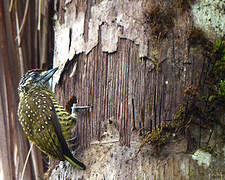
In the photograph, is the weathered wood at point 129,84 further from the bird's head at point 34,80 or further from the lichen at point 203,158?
the bird's head at point 34,80

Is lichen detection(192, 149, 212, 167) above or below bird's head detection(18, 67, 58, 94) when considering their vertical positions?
below

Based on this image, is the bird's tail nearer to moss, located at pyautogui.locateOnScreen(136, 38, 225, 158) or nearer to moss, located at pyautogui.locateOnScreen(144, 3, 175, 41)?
moss, located at pyautogui.locateOnScreen(136, 38, 225, 158)

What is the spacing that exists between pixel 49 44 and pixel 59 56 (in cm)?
53

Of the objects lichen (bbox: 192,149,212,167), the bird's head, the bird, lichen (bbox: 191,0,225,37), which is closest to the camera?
lichen (bbox: 192,149,212,167)

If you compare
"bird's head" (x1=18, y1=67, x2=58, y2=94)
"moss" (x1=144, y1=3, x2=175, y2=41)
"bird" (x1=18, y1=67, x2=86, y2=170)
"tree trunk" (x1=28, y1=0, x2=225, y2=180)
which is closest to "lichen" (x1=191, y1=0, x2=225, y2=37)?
"tree trunk" (x1=28, y1=0, x2=225, y2=180)

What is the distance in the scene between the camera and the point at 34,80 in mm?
2730

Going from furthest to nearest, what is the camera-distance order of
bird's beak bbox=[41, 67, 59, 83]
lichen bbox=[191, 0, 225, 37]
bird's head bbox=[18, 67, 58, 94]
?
bird's head bbox=[18, 67, 58, 94] → bird's beak bbox=[41, 67, 59, 83] → lichen bbox=[191, 0, 225, 37]

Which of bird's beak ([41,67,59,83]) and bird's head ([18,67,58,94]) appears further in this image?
bird's head ([18,67,58,94])

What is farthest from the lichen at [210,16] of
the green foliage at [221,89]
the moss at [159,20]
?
the green foliage at [221,89]

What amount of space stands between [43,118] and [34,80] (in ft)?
1.61

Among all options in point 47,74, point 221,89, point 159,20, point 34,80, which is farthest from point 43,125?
point 221,89

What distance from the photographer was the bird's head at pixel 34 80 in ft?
8.31

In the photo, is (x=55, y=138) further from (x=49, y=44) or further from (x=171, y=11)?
(x=171, y=11)

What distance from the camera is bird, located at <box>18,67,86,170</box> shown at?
2.21m
